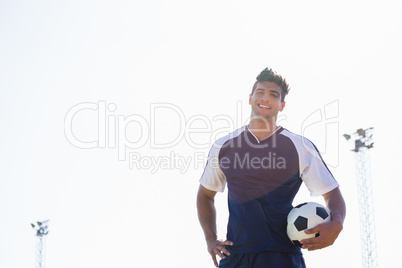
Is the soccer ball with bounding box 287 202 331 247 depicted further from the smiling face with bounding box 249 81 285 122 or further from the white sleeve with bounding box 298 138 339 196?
the smiling face with bounding box 249 81 285 122

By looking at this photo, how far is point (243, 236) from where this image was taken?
3990 millimetres

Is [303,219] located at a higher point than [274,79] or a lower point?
lower

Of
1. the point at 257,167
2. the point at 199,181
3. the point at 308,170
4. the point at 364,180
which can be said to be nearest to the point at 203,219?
the point at 199,181

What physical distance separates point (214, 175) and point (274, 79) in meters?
1.18

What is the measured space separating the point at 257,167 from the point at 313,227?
0.79 metres

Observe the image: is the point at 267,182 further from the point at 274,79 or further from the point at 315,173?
the point at 274,79

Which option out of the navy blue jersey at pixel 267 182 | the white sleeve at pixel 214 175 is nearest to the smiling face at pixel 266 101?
the navy blue jersey at pixel 267 182

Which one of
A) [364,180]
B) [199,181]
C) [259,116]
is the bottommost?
[364,180]

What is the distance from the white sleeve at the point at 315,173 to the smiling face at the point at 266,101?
48cm

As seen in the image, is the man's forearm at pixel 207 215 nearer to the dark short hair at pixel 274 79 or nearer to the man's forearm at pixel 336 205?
the man's forearm at pixel 336 205

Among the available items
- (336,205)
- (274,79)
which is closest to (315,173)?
(336,205)

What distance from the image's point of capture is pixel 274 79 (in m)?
4.49

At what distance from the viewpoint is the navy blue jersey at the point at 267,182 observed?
3932 millimetres

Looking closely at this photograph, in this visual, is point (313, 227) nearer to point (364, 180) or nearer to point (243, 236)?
point (243, 236)
